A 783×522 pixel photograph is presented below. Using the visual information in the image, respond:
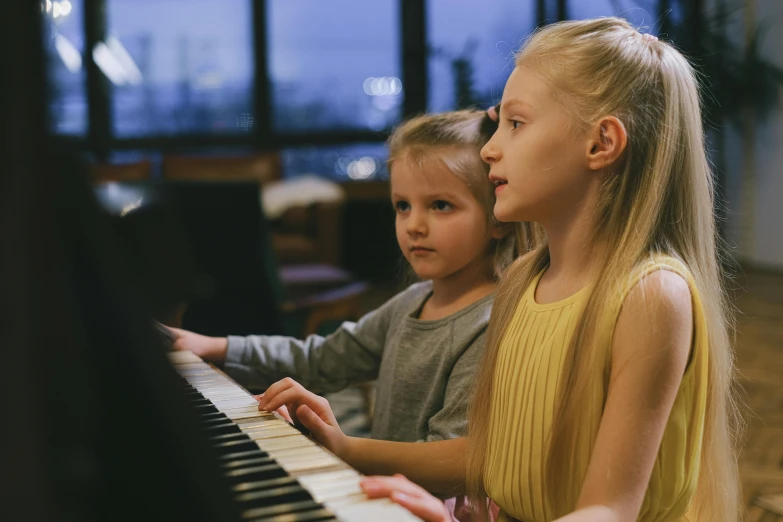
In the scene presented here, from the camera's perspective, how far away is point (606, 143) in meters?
1.00

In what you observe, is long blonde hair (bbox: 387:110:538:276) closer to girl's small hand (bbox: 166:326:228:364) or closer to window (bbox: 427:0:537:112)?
girl's small hand (bbox: 166:326:228:364)

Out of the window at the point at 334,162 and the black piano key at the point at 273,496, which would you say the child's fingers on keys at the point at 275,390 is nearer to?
the black piano key at the point at 273,496

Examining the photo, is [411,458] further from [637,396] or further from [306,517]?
[306,517]

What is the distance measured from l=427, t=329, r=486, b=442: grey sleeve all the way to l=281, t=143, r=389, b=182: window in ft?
19.7

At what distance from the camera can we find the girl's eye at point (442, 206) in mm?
1442

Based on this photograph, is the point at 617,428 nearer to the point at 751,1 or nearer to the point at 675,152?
the point at 675,152

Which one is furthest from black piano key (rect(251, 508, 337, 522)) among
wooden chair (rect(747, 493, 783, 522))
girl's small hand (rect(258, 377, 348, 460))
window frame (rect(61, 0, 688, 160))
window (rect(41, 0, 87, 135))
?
Result: window (rect(41, 0, 87, 135))

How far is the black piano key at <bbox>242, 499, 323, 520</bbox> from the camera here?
59 cm

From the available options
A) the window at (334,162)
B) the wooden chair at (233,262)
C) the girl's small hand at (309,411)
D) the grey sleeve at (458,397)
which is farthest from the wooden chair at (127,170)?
the girl's small hand at (309,411)

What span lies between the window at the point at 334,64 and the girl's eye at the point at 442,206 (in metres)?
5.86

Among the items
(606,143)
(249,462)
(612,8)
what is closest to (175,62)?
(612,8)

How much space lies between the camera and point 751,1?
6.95 m

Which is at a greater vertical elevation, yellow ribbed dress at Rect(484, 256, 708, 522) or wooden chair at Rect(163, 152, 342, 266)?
yellow ribbed dress at Rect(484, 256, 708, 522)


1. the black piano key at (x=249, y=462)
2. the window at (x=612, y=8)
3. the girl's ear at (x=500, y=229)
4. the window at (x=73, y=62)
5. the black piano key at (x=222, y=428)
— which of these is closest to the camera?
the black piano key at (x=249, y=462)
